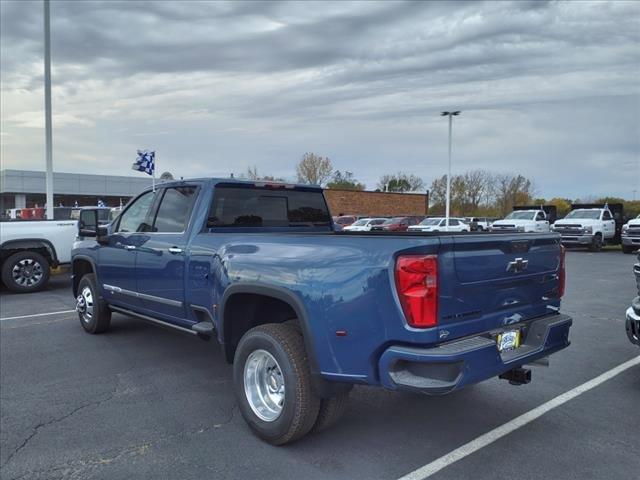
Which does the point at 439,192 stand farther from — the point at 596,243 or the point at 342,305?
the point at 342,305

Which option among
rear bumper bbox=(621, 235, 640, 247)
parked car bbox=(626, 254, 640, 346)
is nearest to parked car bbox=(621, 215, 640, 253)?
rear bumper bbox=(621, 235, 640, 247)

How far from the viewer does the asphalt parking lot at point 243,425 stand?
3389 millimetres

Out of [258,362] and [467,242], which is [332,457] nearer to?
[258,362]

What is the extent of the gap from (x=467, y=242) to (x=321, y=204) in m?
3.09

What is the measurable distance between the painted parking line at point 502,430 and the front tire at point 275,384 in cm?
77

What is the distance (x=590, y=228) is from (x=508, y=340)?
22.4 m

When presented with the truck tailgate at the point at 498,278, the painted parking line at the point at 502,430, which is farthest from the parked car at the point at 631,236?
the truck tailgate at the point at 498,278

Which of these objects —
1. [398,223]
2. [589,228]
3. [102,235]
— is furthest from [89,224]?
[398,223]

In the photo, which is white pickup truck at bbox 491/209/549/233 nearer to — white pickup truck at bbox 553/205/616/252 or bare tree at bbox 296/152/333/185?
white pickup truck at bbox 553/205/616/252

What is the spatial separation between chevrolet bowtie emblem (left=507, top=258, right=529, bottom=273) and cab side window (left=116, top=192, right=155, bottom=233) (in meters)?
3.71

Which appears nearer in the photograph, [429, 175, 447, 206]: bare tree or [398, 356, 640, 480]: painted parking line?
[398, 356, 640, 480]: painted parking line

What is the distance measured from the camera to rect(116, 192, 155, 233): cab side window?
568 centimetres

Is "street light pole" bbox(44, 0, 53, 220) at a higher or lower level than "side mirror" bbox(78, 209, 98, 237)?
higher

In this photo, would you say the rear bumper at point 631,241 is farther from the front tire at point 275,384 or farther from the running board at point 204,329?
the front tire at point 275,384
